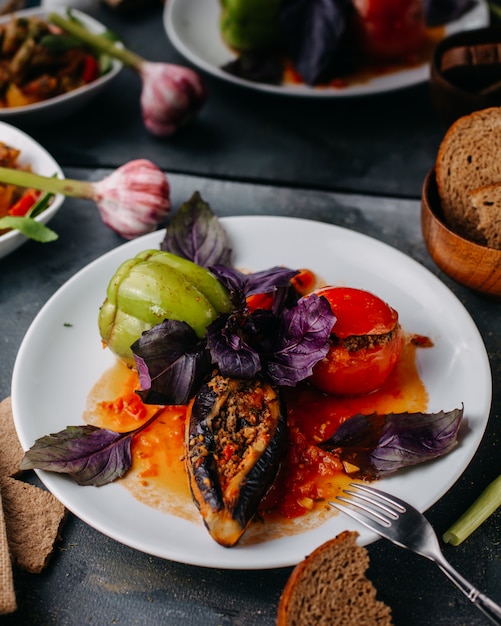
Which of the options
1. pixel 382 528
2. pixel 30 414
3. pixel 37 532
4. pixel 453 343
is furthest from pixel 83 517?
pixel 453 343

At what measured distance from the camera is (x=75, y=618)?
2.10 metres

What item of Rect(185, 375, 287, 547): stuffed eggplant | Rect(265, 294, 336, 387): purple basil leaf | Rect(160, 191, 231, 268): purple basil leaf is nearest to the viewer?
Rect(185, 375, 287, 547): stuffed eggplant

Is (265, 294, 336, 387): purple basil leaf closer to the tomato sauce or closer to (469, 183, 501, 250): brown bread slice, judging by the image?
the tomato sauce

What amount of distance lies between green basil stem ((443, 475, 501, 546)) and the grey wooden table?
0.06 metres

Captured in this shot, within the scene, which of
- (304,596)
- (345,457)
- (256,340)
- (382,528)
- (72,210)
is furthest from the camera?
(72,210)

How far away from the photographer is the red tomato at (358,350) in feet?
7.78

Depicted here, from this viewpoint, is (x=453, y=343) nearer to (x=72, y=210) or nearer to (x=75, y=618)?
(x=75, y=618)

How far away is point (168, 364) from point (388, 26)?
2621 mm

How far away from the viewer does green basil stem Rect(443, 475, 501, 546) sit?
2.19 m

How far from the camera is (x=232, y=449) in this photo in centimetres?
209

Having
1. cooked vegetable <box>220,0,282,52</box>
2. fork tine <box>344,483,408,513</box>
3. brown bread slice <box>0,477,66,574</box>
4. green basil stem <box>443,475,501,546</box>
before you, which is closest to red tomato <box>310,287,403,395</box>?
fork tine <box>344,483,408,513</box>

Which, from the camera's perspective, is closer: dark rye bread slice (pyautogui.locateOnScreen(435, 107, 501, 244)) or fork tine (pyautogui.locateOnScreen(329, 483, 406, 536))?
fork tine (pyautogui.locateOnScreen(329, 483, 406, 536))

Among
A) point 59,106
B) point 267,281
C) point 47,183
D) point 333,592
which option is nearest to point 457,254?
point 267,281

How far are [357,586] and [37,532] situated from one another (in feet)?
3.33
